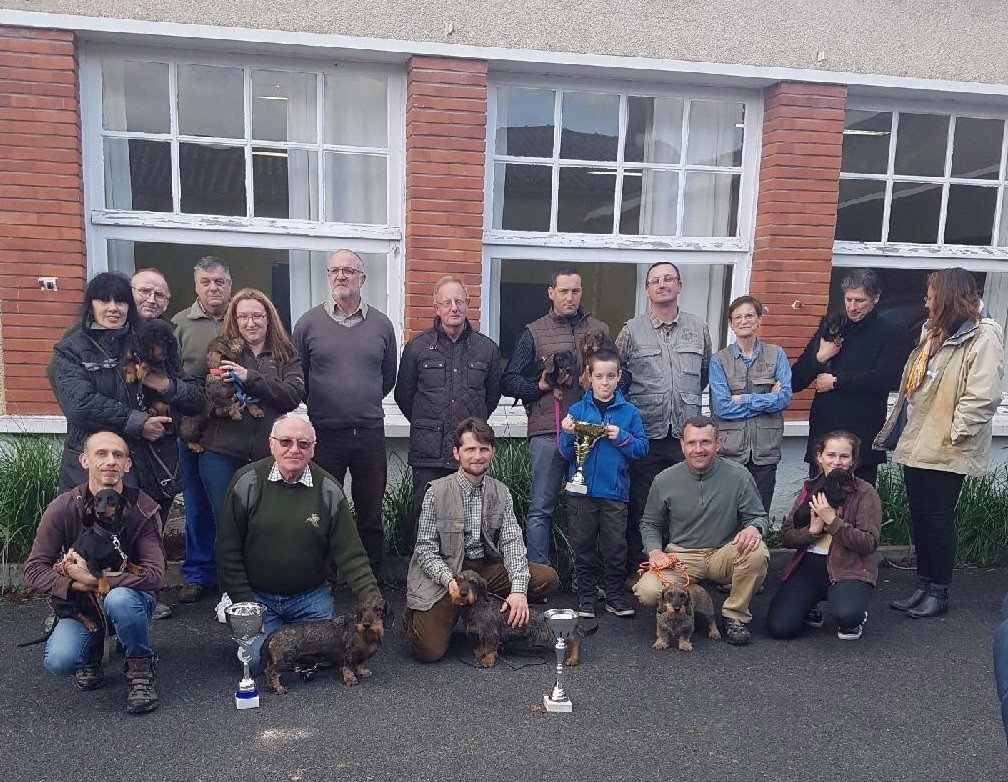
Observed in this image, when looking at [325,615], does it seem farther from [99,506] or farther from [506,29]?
[506,29]

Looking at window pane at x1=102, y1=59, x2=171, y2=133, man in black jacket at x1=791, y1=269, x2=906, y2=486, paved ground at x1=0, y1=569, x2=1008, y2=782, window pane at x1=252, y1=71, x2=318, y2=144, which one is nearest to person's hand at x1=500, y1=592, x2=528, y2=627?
paved ground at x1=0, y1=569, x2=1008, y2=782

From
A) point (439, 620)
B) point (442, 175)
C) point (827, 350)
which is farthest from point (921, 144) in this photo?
point (439, 620)

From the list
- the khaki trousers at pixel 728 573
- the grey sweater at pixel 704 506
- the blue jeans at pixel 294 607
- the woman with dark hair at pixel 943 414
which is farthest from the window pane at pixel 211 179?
the woman with dark hair at pixel 943 414

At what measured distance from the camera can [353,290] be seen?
4699mm

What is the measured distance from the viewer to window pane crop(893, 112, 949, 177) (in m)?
6.50

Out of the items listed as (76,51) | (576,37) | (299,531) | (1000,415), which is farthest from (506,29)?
(1000,415)

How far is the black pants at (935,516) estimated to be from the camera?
15.3ft

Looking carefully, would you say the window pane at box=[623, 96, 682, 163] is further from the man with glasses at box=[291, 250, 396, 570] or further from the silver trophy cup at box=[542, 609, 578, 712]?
the silver trophy cup at box=[542, 609, 578, 712]

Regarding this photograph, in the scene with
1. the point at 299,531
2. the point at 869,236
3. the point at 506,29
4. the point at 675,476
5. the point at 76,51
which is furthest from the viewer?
the point at 869,236

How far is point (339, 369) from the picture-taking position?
4715 millimetres

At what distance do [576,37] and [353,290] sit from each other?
263 cm

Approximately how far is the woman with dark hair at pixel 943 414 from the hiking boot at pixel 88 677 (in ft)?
14.8

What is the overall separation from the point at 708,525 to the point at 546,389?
1.23 metres

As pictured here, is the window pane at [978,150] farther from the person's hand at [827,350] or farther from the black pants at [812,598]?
the black pants at [812,598]
